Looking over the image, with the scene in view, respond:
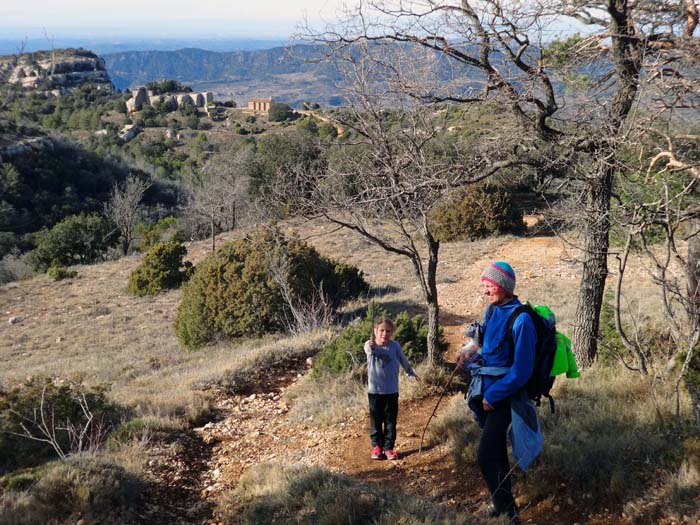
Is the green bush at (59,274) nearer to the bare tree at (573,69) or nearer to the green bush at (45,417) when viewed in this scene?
the green bush at (45,417)

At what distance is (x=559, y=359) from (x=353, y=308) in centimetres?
878

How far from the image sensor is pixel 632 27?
16.0 ft

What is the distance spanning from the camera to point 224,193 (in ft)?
88.4

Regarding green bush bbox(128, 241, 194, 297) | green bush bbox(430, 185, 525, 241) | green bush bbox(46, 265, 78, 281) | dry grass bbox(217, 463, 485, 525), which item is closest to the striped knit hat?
dry grass bbox(217, 463, 485, 525)

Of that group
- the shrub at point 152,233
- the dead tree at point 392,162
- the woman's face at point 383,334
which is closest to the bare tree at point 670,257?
the dead tree at point 392,162

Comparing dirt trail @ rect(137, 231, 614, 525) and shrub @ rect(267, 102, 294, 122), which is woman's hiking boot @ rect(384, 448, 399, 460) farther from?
shrub @ rect(267, 102, 294, 122)

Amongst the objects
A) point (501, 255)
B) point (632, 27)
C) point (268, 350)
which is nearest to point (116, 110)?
point (501, 255)

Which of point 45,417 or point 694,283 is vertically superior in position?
point 694,283

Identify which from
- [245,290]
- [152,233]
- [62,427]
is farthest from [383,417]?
[152,233]

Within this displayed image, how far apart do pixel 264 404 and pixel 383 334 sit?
309 cm

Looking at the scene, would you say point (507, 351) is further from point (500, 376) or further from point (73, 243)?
point (73, 243)

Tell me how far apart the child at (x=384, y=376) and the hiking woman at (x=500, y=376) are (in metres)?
1.25

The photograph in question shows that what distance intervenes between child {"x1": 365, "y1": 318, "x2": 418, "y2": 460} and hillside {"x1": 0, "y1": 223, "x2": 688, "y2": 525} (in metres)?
0.33

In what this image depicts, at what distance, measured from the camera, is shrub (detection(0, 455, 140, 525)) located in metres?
3.99
